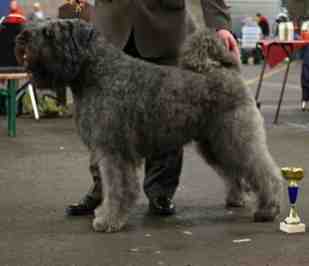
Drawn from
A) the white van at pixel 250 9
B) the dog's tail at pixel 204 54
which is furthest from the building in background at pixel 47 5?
the dog's tail at pixel 204 54

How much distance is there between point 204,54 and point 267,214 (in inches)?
44.7

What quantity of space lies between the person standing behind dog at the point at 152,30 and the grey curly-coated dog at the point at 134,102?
289 millimetres

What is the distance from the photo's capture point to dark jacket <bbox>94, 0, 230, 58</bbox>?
4832 millimetres

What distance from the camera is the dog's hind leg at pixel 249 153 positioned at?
4543mm

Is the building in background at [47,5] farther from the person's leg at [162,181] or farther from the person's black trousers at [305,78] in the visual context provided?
the person's leg at [162,181]

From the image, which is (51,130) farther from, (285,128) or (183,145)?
(183,145)

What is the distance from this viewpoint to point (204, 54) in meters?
4.54

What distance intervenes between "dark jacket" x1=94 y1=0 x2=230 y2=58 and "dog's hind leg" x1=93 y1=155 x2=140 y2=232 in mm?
869

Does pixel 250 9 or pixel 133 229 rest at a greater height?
pixel 250 9

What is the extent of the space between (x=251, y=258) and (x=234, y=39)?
1582mm

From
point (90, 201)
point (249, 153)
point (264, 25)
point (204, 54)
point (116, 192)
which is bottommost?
point (264, 25)

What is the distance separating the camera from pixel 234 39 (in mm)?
4883

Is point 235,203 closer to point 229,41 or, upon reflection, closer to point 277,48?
point 229,41

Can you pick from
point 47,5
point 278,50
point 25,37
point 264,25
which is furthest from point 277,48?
point 47,5
